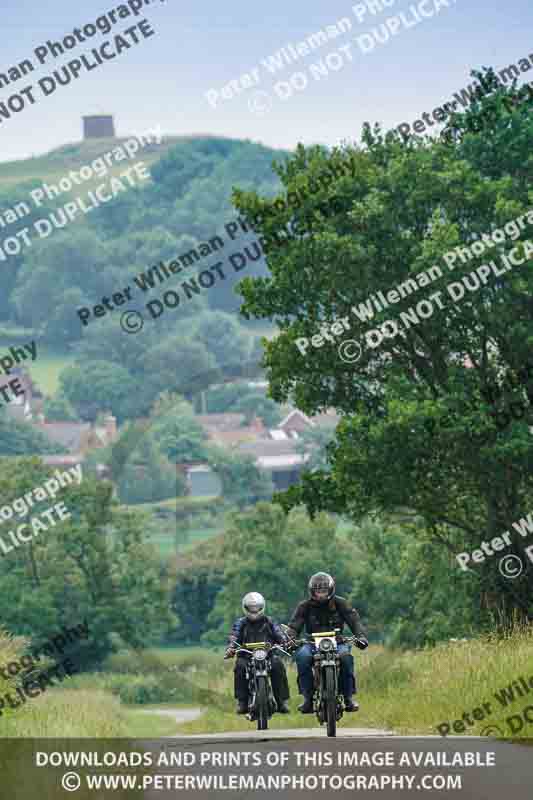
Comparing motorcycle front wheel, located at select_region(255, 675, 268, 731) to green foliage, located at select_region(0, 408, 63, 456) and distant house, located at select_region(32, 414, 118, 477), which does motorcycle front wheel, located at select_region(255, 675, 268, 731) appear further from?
green foliage, located at select_region(0, 408, 63, 456)

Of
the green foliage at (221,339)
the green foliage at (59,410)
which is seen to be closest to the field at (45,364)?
the green foliage at (59,410)

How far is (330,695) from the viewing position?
13086mm

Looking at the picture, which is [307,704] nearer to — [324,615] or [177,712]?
[324,615]

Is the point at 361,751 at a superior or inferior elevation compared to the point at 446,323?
inferior

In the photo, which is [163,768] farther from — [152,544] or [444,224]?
[152,544]

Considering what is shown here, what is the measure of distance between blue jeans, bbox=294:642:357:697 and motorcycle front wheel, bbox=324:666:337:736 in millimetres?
148

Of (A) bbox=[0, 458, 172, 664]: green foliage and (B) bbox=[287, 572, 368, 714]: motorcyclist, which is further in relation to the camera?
(A) bbox=[0, 458, 172, 664]: green foliage

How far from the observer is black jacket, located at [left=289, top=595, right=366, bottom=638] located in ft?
43.1

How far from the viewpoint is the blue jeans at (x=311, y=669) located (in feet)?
43.2

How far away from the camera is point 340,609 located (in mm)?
13172

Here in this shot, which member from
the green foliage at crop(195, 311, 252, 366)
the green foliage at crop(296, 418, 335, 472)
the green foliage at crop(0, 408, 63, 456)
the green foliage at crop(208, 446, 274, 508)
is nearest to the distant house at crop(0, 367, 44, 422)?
the green foliage at crop(0, 408, 63, 456)

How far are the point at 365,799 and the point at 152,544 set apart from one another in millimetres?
101578

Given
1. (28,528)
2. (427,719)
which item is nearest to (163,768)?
(427,719)

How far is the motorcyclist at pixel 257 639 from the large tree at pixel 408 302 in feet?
42.0
